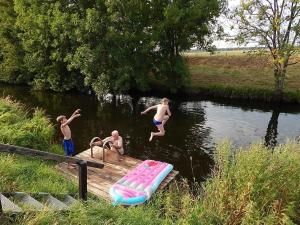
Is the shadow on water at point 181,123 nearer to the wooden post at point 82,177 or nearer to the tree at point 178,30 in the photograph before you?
the tree at point 178,30

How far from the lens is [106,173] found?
13805 millimetres

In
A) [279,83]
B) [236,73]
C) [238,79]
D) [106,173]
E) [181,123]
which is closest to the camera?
[106,173]

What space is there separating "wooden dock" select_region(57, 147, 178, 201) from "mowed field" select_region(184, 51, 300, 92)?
18.7 metres

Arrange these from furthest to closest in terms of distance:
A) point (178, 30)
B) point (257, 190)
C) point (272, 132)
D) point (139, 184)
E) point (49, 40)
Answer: point (49, 40) → point (178, 30) → point (272, 132) → point (139, 184) → point (257, 190)

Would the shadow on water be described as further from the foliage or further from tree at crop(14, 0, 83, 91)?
the foliage

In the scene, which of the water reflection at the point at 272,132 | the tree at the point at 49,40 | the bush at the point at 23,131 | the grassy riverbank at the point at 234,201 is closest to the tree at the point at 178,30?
the tree at the point at 49,40

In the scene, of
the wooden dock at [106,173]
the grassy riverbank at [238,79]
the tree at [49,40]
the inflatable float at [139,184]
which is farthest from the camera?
the grassy riverbank at [238,79]

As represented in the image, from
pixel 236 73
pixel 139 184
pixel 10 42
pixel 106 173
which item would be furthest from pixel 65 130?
pixel 10 42

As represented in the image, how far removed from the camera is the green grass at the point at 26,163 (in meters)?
9.74

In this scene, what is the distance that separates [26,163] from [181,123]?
14118 millimetres

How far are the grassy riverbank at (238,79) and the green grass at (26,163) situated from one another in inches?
752

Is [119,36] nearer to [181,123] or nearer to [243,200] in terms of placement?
[181,123]

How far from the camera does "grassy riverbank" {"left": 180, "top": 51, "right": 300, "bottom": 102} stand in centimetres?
3123

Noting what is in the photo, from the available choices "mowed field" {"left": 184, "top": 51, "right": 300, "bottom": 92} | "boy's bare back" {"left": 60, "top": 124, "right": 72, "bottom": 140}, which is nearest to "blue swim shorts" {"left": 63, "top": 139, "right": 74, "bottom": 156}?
"boy's bare back" {"left": 60, "top": 124, "right": 72, "bottom": 140}
